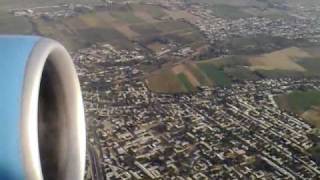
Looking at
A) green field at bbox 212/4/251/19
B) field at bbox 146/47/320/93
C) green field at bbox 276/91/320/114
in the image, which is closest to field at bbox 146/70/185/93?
field at bbox 146/47/320/93

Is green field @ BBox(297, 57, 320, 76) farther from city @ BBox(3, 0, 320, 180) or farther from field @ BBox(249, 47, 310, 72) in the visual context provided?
field @ BBox(249, 47, 310, 72)

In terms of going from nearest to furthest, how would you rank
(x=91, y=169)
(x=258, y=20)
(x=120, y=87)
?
(x=91, y=169), (x=120, y=87), (x=258, y=20)

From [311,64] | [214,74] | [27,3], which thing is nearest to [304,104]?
[214,74]

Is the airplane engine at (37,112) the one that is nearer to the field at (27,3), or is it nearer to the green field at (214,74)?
the green field at (214,74)

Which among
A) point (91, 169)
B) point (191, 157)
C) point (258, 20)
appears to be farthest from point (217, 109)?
point (258, 20)

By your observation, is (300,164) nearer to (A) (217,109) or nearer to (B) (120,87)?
(A) (217,109)

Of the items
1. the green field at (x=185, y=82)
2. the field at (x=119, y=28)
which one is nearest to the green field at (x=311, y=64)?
the field at (x=119, y=28)
